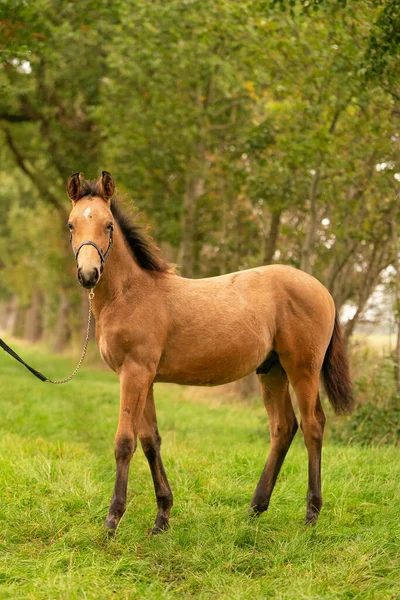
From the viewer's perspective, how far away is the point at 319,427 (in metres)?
6.33

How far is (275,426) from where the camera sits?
21.3 feet

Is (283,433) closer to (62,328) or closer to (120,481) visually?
(120,481)

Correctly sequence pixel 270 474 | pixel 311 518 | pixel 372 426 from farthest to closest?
pixel 372 426
pixel 270 474
pixel 311 518

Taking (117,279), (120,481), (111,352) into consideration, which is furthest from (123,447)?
(117,279)

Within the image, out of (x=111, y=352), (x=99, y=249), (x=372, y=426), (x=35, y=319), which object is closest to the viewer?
(x=99, y=249)

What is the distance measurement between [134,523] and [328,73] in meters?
7.85

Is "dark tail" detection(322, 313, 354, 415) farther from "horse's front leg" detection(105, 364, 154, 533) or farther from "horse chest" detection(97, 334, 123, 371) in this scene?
"horse chest" detection(97, 334, 123, 371)

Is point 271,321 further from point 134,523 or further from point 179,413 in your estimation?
point 179,413

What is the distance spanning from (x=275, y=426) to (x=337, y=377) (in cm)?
77

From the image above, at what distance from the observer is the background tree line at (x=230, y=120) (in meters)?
11.2

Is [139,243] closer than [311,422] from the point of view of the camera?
Yes

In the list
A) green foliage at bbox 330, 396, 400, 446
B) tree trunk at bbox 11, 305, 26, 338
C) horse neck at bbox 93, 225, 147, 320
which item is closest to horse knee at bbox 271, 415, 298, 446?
horse neck at bbox 93, 225, 147, 320

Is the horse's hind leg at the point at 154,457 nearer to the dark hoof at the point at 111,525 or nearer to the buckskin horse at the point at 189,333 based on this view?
the buckskin horse at the point at 189,333

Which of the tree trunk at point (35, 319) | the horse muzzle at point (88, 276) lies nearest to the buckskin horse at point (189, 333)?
the horse muzzle at point (88, 276)
